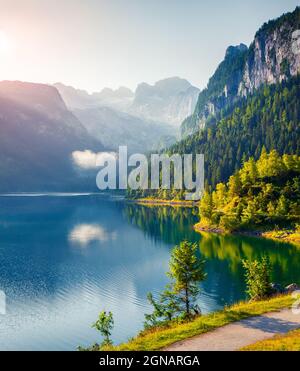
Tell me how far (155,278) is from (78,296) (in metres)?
17.0

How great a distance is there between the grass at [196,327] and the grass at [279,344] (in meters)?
5.70

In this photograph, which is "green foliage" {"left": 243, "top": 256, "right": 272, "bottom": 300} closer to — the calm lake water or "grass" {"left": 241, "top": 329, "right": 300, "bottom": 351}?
the calm lake water

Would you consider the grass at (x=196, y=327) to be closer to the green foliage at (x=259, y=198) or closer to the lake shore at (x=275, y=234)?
the lake shore at (x=275, y=234)

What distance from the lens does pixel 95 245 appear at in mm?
112562

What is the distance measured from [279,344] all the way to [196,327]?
8.10 m

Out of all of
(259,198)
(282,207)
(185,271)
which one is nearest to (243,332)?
(185,271)

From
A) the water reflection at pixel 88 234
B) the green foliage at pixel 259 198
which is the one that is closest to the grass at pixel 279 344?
the water reflection at pixel 88 234

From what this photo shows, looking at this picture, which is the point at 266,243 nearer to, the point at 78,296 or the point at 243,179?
the point at 243,179

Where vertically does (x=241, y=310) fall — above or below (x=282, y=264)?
above

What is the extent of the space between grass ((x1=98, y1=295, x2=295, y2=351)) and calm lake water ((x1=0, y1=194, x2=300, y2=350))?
15.4 m

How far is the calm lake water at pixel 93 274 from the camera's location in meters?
49.2

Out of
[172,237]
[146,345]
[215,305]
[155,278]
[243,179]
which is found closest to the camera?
[146,345]

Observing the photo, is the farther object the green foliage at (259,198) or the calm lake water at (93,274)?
the green foliage at (259,198)
